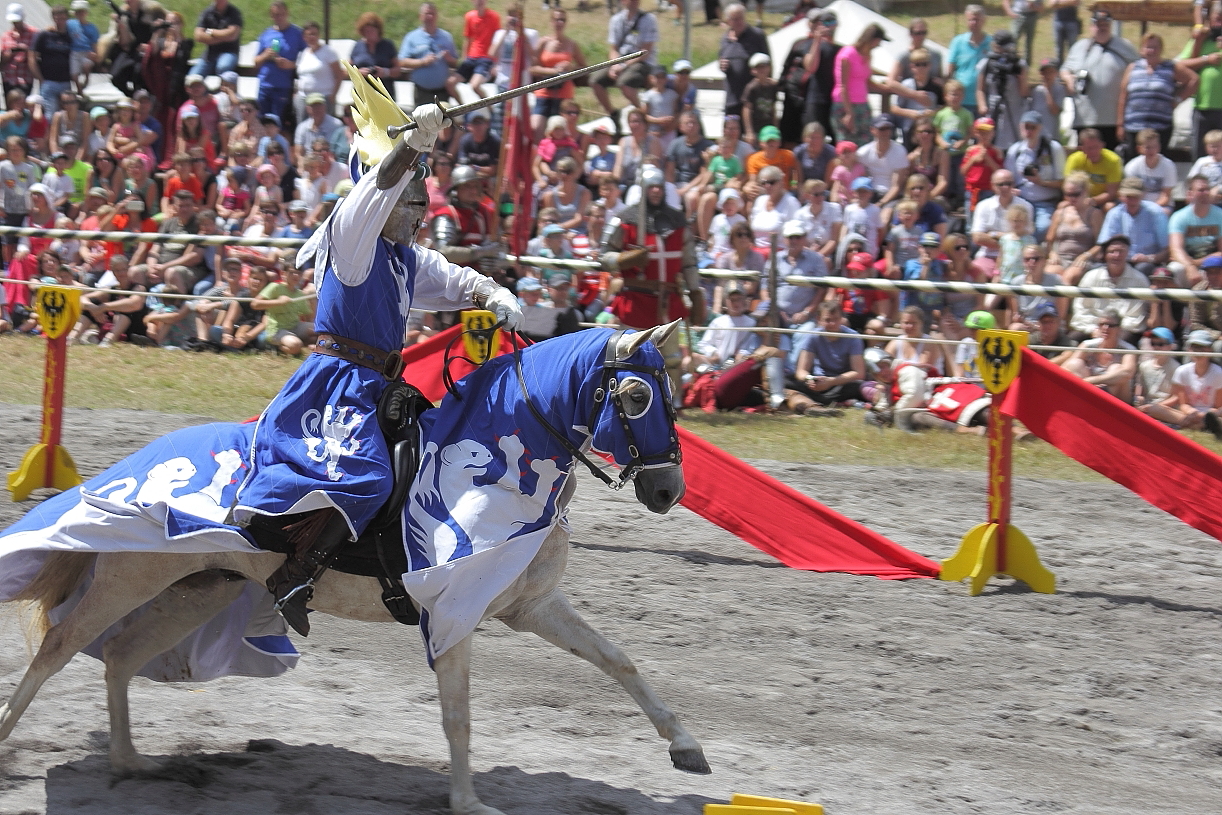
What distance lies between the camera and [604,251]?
10.6 meters

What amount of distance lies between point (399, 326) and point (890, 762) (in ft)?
7.54

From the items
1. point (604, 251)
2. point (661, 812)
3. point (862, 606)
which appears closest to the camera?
point (661, 812)

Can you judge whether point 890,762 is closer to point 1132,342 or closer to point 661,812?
point 661,812

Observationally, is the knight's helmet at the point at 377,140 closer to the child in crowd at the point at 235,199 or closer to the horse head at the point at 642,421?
the horse head at the point at 642,421

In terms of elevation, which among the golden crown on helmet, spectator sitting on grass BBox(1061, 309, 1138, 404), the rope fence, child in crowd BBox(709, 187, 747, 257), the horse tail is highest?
the golden crown on helmet

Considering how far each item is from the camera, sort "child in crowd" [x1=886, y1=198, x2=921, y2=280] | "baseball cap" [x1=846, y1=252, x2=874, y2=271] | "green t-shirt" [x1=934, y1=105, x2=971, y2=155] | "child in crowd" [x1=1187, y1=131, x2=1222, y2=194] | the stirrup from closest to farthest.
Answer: the stirrup, "child in crowd" [x1=1187, y1=131, x2=1222, y2=194], "baseball cap" [x1=846, y1=252, x2=874, y2=271], "child in crowd" [x1=886, y1=198, x2=921, y2=280], "green t-shirt" [x1=934, y1=105, x2=971, y2=155]

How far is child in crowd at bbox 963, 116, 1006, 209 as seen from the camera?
11867mm

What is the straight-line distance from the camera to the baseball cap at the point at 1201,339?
9530 mm

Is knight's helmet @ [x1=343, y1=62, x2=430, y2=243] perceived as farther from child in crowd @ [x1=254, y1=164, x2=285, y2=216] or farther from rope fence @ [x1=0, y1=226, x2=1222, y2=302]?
child in crowd @ [x1=254, y1=164, x2=285, y2=216]

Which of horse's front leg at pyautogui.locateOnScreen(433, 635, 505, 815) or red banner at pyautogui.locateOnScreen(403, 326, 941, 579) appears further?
red banner at pyautogui.locateOnScreen(403, 326, 941, 579)

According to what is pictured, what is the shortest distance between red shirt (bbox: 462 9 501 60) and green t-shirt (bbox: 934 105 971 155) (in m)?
4.76

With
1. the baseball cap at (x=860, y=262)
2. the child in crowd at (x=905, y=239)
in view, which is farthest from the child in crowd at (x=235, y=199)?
the child in crowd at (x=905, y=239)

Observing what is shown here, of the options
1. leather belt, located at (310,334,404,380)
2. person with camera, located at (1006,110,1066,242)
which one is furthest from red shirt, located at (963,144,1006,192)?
leather belt, located at (310,334,404,380)

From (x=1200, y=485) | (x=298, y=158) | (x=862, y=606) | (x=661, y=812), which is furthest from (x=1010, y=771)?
(x=298, y=158)
